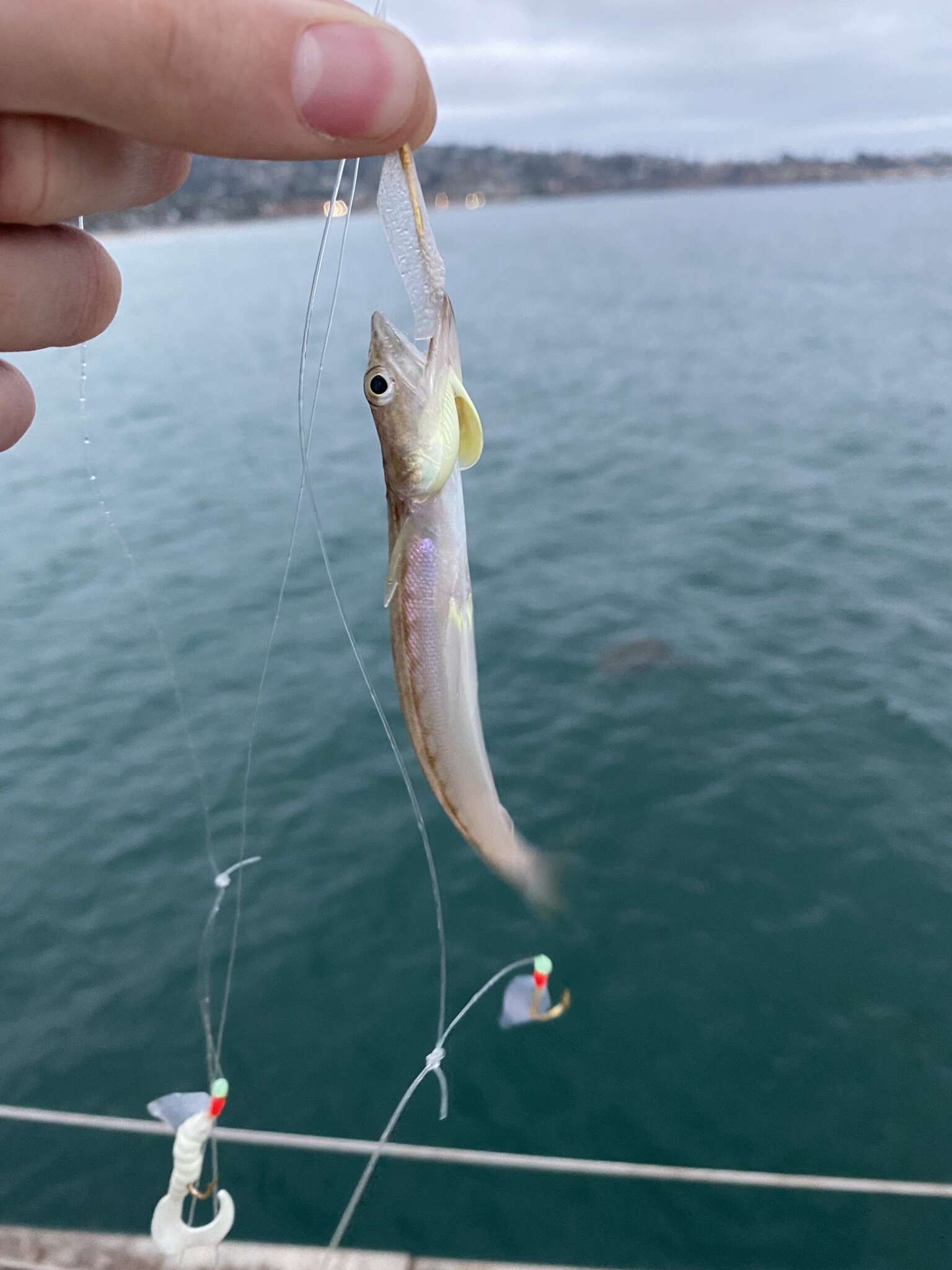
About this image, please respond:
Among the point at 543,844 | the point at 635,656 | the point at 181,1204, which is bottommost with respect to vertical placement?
the point at 543,844

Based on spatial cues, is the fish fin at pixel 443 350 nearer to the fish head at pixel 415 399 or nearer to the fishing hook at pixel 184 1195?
the fish head at pixel 415 399

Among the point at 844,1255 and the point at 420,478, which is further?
the point at 844,1255

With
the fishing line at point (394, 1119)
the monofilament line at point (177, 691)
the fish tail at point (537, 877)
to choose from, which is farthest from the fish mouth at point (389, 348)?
the monofilament line at point (177, 691)

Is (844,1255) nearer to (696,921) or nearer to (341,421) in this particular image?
(696,921)

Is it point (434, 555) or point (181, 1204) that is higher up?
point (434, 555)

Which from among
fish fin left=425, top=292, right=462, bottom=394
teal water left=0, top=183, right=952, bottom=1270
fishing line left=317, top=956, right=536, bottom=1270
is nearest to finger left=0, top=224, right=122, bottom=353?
fish fin left=425, top=292, right=462, bottom=394

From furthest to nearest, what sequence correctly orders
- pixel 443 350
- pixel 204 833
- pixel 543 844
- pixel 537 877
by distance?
1. pixel 204 833
2. pixel 543 844
3. pixel 537 877
4. pixel 443 350

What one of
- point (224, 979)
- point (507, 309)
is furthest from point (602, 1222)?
point (507, 309)

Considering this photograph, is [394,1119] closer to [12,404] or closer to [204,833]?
[12,404]

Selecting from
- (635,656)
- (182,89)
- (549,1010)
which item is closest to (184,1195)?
(549,1010)
